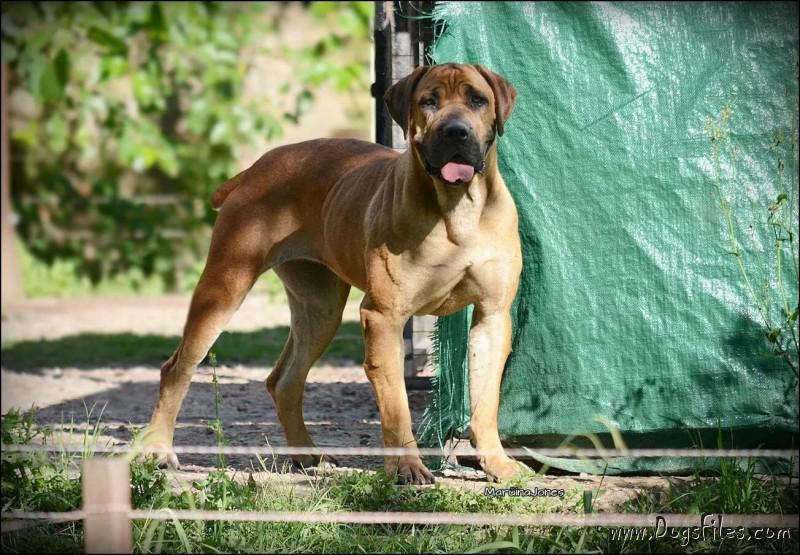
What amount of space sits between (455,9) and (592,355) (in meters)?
1.67

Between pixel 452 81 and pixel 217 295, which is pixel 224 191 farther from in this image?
pixel 452 81

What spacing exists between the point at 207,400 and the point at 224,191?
77.1 inches

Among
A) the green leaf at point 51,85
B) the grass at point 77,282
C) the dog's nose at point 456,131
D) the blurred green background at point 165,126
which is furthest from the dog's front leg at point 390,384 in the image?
the grass at point 77,282

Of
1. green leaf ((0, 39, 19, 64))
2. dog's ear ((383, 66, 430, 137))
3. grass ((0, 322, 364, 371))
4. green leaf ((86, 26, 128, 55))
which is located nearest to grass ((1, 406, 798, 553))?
dog's ear ((383, 66, 430, 137))

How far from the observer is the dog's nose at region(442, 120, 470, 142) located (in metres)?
4.38

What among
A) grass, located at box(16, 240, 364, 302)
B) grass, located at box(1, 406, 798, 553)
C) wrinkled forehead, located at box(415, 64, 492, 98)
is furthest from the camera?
grass, located at box(16, 240, 364, 302)

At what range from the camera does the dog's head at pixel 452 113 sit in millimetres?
4426

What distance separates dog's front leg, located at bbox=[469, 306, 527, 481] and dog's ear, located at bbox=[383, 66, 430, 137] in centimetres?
85

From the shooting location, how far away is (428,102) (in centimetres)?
463

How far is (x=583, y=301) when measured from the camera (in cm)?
506

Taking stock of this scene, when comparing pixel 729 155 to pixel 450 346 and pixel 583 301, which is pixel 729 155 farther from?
pixel 450 346

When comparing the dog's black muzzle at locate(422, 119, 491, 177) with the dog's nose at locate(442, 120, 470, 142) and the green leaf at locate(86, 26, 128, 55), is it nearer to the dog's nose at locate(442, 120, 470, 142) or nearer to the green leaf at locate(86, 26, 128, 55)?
the dog's nose at locate(442, 120, 470, 142)

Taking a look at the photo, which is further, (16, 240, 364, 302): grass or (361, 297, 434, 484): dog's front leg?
(16, 240, 364, 302): grass

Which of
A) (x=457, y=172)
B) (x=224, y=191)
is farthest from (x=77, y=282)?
(x=457, y=172)
